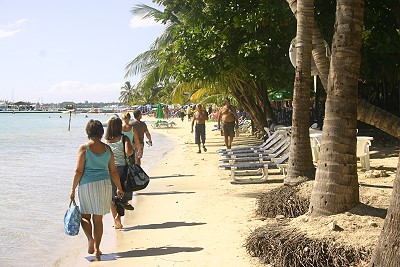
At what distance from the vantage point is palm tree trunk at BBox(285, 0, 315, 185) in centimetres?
734

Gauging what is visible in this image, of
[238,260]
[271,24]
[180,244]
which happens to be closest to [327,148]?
[238,260]

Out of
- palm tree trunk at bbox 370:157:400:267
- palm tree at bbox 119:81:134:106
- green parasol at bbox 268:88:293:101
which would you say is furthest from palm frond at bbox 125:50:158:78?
palm tree at bbox 119:81:134:106

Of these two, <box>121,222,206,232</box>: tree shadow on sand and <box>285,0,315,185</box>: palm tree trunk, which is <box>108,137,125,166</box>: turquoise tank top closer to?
<box>121,222,206,232</box>: tree shadow on sand

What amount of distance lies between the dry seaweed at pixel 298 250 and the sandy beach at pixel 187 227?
8.4 inches

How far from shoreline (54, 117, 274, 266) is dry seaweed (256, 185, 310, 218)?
202 mm

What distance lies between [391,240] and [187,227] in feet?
14.0

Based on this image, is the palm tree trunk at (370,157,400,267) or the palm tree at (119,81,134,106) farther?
the palm tree at (119,81,134,106)

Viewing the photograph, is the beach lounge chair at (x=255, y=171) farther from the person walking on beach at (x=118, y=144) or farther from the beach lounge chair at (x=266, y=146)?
the person walking on beach at (x=118, y=144)

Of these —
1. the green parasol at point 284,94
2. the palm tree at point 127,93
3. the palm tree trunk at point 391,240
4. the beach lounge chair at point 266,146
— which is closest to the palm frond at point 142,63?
the green parasol at point 284,94

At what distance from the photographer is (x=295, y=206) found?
686cm

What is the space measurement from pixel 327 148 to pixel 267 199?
7.15 ft

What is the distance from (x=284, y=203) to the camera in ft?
23.2

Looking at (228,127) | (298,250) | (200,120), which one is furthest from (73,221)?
(200,120)

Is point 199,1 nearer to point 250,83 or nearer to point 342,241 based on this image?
point 250,83
